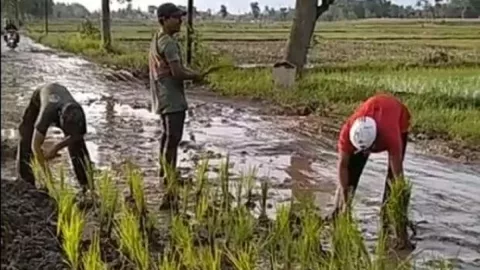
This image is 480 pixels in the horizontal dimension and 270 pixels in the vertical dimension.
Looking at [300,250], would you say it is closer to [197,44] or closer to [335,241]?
[335,241]

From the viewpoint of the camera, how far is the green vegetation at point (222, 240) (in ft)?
13.8

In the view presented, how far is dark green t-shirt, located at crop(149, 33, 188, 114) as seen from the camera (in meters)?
6.53

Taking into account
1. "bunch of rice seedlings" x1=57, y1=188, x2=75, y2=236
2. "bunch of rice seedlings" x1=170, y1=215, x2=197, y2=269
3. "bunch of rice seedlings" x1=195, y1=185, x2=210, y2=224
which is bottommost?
"bunch of rice seedlings" x1=195, y1=185, x2=210, y2=224

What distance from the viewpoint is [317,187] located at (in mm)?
7676

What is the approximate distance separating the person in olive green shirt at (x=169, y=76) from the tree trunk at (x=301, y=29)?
905cm

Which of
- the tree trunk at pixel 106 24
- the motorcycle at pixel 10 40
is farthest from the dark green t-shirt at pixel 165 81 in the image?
the tree trunk at pixel 106 24

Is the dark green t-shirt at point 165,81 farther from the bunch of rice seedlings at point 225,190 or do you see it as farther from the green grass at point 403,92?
the green grass at point 403,92

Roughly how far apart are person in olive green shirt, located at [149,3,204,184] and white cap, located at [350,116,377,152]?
1.92 meters

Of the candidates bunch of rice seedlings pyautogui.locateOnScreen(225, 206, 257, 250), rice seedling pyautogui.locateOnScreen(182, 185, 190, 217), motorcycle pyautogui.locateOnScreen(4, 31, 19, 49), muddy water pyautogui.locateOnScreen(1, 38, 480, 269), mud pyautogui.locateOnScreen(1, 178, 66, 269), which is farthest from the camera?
muddy water pyautogui.locateOnScreen(1, 38, 480, 269)

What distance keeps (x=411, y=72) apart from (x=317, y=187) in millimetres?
12351

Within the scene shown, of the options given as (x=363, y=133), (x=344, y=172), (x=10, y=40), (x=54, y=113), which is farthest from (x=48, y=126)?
(x=363, y=133)

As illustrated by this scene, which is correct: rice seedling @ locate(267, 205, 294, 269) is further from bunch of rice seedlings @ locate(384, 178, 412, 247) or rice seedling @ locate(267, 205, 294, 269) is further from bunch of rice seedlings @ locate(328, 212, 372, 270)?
bunch of rice seedlings @ locate(384, 178, 412, 247)

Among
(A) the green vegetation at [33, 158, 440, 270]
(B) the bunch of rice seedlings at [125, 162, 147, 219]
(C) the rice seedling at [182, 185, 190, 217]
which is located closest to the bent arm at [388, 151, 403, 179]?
(A) the green vegetation at [33, 158, 440, 270]

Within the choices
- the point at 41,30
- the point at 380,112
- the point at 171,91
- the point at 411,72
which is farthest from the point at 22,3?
the point at 41,30
